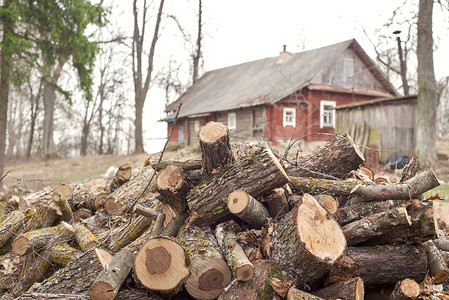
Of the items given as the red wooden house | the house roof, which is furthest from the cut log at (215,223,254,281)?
the house roof

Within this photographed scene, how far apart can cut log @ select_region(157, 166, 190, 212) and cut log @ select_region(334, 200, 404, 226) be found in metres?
1.52

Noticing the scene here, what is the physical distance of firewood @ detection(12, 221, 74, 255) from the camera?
13.8ft

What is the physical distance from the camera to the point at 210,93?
25547mm

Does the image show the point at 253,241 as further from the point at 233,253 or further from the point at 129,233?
the point at 129,233

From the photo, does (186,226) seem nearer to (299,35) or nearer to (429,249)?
(429,249)

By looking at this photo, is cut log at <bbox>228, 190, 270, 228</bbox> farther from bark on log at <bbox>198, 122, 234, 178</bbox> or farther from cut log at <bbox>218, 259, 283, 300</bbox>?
cut log at <bbox>218, 259, 283, 300</bbox>

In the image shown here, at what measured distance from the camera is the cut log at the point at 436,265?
3497 mm

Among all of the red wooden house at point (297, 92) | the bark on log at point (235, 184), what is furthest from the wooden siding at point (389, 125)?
the bark on log at point (235, 184)

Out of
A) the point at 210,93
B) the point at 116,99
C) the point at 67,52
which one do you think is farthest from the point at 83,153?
the point at 67,52

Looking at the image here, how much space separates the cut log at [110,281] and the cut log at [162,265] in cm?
19

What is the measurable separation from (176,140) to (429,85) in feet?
61.8

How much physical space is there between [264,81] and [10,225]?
1845cm

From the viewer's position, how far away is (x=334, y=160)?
437cm

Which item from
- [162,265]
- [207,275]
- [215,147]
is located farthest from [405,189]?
[162,265]
